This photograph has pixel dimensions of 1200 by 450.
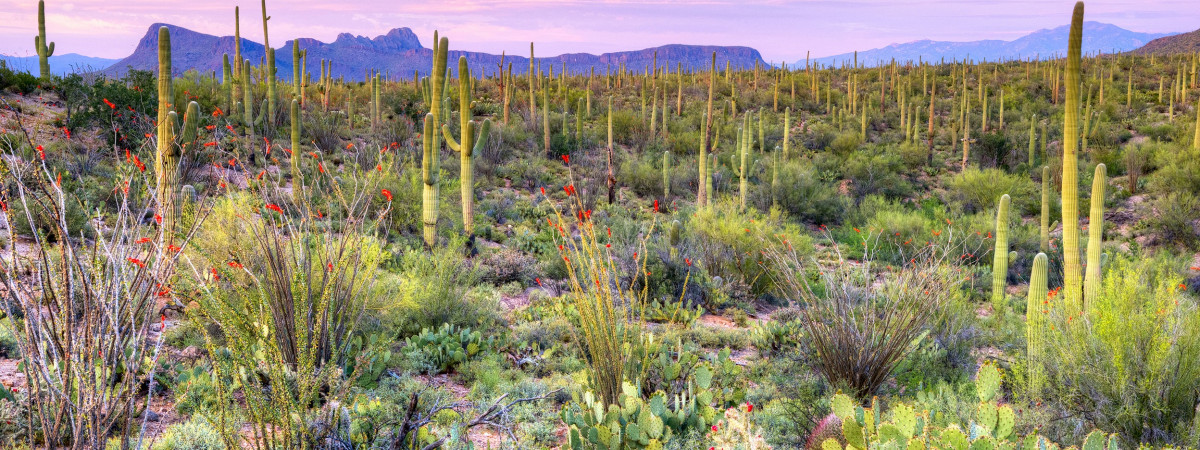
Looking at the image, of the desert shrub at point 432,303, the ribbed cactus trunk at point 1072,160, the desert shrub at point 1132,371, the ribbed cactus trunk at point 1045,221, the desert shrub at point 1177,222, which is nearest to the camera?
the desert shrub at point 1132,371

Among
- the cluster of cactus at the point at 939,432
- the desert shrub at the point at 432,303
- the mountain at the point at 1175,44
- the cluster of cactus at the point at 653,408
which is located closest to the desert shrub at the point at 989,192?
the desert shrub at the point at 432,303

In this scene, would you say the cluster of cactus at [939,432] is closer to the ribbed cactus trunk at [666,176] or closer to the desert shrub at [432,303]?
the desert shrub at [432,303]

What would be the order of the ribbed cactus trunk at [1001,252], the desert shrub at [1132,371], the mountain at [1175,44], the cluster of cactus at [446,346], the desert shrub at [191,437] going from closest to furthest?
1. the desert shrub at [191,437]
2. the desert shrub at [1132,371]
3. the cluster of cactus at [446,346]
4. the ribbed cactus trunk at [1001,252]
5. the mountain at [1175,44]

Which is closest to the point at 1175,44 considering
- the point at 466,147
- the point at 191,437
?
the point at 466,147

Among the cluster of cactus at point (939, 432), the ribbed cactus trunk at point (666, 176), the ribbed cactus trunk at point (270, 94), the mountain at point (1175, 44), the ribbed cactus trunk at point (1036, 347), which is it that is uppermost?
the mountain at point (1175, 44)

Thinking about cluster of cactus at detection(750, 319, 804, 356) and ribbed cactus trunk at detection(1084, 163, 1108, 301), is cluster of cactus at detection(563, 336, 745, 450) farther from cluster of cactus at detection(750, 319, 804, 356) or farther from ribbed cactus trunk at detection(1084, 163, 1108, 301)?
ribbed cactus trunk at detection(1084, 163, 1108, 301)

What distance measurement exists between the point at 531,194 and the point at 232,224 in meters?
10.1

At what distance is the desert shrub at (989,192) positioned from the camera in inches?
645

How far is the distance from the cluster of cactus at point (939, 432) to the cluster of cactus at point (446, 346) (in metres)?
3.47

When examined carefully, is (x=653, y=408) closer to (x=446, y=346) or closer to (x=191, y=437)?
(x=446, y=346)

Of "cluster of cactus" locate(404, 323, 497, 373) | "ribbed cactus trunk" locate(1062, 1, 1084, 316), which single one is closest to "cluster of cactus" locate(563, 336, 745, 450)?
"cluster of cactus" locate(404, 323, 497, 373)

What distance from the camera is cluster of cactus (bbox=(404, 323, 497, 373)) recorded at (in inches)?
236

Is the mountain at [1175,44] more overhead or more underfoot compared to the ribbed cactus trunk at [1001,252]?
more overhead

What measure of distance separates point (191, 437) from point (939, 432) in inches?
158
